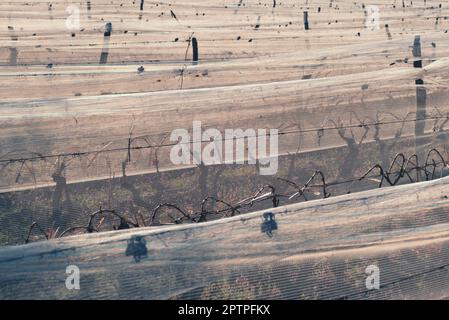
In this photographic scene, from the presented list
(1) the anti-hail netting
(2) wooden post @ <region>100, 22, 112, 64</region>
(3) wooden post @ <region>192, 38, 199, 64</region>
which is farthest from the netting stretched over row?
(2) wooden post @ <region>100, 22, 112, 64</region>

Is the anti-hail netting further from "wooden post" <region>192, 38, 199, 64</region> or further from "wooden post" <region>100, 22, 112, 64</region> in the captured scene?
"wooden post" <region>192, 38, 199, 64</region>

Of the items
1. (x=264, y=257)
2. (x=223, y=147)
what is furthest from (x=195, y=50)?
(x=264, y=257)

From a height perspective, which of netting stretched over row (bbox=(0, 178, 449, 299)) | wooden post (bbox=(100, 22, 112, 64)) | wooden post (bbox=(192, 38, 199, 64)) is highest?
wooden post (bbox=(100, 22, 112, 64))

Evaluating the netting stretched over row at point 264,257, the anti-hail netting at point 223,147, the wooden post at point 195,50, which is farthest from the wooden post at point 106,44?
the netting stretched over row at point 264,257

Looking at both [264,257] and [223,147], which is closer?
[264,257]

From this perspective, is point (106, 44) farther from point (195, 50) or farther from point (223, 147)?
point (223, 147)

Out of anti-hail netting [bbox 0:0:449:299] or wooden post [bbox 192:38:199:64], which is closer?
anti-hail netting [bbox 0:0:449:299]

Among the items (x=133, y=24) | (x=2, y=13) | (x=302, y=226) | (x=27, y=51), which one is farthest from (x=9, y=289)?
(x=2, y=13)

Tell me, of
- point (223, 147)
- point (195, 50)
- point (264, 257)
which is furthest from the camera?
point (195, 50)

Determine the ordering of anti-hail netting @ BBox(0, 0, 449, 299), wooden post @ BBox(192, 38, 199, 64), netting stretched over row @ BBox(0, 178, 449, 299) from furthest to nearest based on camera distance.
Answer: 1. wooden post @ BBox(192, 38, 199, 64)
2. anti-hail netting @ BBox(0, 0, 449, 299)
3. netting stretched over row @ BBox(0, 178, 449, 299)

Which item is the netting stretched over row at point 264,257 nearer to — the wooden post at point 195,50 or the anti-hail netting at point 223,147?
the anti-hail netting at point 223,147

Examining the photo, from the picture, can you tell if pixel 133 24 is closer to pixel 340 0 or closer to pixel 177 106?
pixel 177 106
